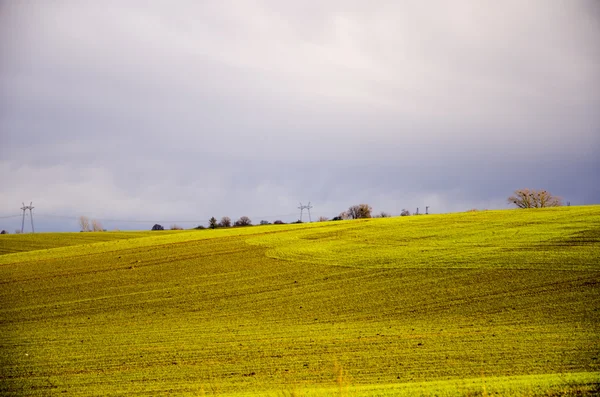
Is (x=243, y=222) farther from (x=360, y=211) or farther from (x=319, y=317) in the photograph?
(x=319, y=317)

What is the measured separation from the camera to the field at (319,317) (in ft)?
38.3

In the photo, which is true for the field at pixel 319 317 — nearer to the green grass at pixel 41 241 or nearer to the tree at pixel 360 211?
the green grass at pixel 41 241

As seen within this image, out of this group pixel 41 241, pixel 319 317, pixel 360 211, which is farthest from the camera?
pixel 360 211

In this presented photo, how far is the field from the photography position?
38.3ft

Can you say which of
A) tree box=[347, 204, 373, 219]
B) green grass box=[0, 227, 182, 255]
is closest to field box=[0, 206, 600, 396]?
green grass box=[0, 227, 182, 255]

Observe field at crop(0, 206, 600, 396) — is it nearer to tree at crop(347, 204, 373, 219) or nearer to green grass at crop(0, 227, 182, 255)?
green grass at crop(0, 227, 182, 255)

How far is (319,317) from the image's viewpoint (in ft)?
60.2

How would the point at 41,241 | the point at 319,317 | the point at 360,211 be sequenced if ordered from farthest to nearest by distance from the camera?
1. the point at 360,211
2. the point at 41,241
3. the point at 319,317

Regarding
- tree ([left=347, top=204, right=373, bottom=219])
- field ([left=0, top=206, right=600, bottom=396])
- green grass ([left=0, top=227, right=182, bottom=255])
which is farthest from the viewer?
tree ([left=347, top=204, right=373, bottom=219])

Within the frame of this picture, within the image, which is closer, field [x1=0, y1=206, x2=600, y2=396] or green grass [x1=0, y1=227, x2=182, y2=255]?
field [x1=0, y1=206, x2=600, y2=396]

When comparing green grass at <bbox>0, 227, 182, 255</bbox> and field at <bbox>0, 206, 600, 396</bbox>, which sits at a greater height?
green grass at <bbox>0, 227, 182, 255</bbox>

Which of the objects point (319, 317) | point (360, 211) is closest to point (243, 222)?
point (360, 211)

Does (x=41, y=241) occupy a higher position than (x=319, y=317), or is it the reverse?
(x=41, y=241)

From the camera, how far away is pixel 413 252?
28.2m
